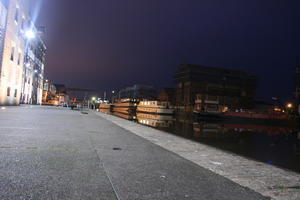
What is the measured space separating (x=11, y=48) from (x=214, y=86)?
8886 centimetres

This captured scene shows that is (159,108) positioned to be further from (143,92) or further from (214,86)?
(143,92)

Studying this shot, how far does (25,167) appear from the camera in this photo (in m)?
3.82

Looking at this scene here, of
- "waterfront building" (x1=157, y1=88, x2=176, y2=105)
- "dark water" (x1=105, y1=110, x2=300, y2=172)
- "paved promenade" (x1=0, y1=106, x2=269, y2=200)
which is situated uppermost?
"waterfront building" (x1=157, y1=88, x2=176, y2=105)

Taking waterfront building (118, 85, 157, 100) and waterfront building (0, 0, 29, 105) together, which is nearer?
waterfront building (0, 0, 29, 105)

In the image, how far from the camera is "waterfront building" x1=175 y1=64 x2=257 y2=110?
101812mm

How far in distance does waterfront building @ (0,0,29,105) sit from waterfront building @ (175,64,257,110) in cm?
6959

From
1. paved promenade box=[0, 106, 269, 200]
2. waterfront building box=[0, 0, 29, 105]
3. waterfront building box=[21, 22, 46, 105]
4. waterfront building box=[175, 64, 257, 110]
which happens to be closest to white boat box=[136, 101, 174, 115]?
waterfront building box=[175, 64, 257, 110]

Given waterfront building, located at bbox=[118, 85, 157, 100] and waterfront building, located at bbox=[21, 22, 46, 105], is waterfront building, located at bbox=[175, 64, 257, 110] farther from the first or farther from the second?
waterfront building, located at bbox=[21, 22, 46, 105]

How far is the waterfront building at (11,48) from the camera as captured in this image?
98.0 feet

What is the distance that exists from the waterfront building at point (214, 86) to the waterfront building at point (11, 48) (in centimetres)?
6959

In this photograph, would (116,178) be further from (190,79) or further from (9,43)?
(190,79)

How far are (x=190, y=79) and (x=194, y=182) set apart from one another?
332 ft

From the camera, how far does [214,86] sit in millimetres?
106438

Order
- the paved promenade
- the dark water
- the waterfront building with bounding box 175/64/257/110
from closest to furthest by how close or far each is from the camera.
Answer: the paved promenade
the dark water
the waterfront building with bounding box 175/64/257/110
